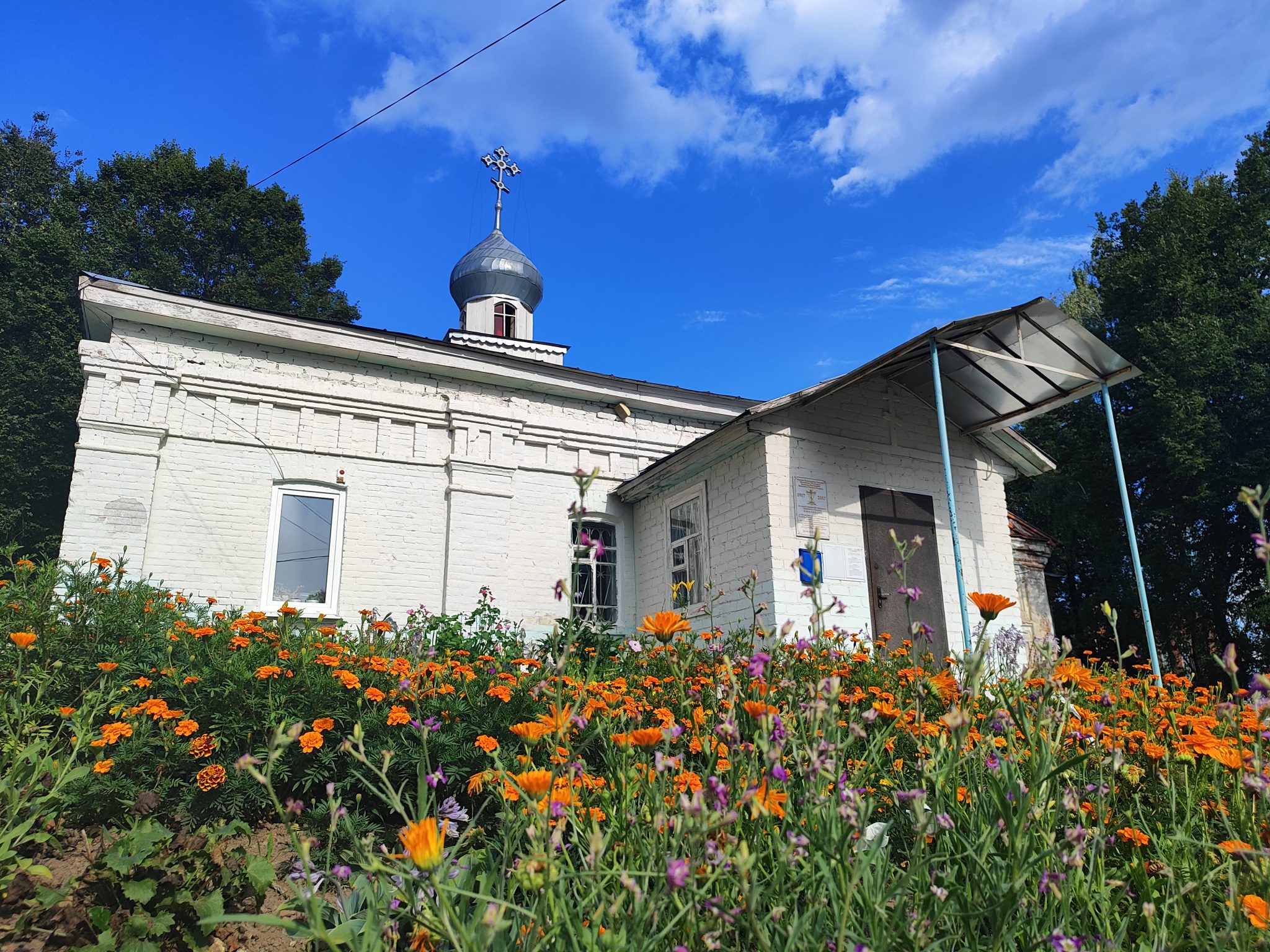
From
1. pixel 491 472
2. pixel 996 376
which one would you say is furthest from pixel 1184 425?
pixel 491 472

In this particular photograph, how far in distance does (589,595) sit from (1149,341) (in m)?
14.2

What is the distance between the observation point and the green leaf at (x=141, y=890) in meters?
2.58

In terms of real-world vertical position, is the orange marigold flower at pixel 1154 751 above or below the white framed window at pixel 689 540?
below

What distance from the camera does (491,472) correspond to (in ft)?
36.8

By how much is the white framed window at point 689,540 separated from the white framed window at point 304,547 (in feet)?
14.8

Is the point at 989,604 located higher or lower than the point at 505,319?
lower

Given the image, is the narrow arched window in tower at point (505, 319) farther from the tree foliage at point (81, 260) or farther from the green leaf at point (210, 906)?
the green leaf at point (210, 906)

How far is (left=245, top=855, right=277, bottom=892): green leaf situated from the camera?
254 cm

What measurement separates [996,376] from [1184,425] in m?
8.99

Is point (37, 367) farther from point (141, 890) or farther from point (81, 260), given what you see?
point (141, 890)

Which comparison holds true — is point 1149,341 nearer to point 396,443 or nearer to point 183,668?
point 396,443

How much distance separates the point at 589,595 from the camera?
11.8 m

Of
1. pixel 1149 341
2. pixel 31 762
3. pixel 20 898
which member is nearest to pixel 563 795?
pixel 20 898

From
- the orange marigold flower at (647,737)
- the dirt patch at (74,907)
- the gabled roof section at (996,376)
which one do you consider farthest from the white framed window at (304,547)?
the orange marigold flower at (647,737)
